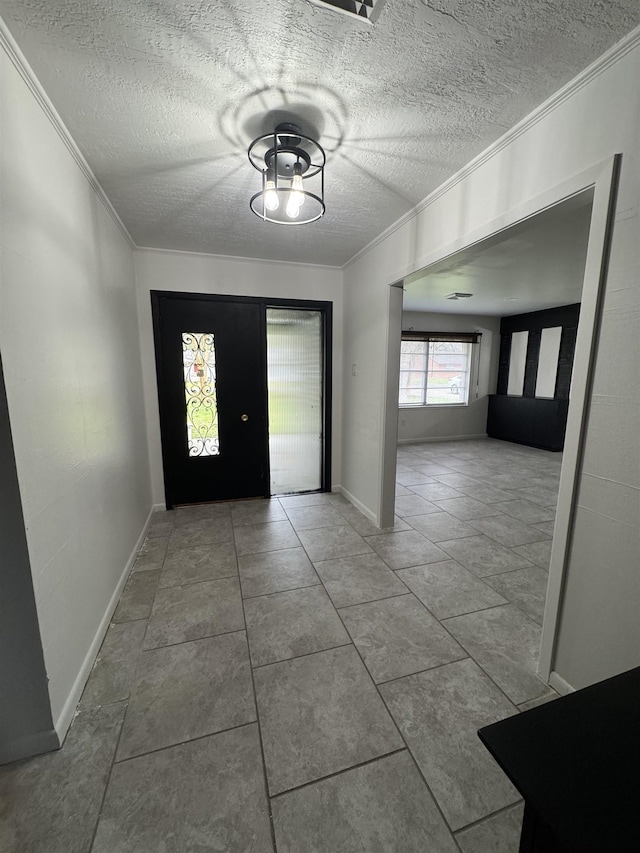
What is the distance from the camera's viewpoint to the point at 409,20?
1.09m

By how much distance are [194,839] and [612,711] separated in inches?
49.9

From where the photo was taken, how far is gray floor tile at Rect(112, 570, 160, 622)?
2.03 m

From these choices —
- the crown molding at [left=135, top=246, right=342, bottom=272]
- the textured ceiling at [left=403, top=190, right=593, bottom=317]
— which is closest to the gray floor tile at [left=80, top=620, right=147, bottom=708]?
the textured ceiling at [left=403, top=190, right=593, bottom=317]

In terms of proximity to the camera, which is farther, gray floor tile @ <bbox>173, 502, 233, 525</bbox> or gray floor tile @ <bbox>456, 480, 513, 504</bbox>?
gray floor tile @ <bbox>456, 480, 513, 504</bbox>

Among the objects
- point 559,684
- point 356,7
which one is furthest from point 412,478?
point 356,7

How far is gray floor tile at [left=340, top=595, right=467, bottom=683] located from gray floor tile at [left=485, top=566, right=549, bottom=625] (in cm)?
59

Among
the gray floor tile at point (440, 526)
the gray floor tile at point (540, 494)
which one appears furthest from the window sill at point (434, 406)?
the gray floor tile at point (440, 526)

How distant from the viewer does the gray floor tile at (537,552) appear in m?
2.58

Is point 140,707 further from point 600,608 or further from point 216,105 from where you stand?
point 216,105

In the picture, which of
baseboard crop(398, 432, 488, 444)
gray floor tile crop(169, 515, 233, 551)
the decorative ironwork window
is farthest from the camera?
baseboard crop(398, 432, 488, 444)

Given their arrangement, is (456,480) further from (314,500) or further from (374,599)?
(374,599)

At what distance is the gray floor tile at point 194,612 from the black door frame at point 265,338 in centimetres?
150

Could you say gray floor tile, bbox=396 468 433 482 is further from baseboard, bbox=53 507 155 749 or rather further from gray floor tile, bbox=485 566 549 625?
baseboard, bbox=53 507 155 749

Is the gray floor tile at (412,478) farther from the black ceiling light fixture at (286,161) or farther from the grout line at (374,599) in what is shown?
the black ceiling light fixture at (286,161)
